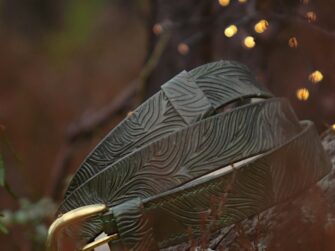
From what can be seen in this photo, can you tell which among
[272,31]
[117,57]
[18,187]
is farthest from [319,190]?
[117,57]

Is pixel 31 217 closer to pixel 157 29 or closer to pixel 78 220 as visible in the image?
pixel 157 29

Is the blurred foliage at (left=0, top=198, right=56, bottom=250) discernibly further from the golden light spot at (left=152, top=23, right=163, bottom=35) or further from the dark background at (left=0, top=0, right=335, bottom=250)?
the golden light spot at (left=152, top=23, right=163, bottom=35)

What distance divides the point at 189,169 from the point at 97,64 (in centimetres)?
454

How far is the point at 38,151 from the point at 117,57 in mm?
1610

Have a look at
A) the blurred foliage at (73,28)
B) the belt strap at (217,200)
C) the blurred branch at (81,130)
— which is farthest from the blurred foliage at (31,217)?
the blurred foliage at (73,28)

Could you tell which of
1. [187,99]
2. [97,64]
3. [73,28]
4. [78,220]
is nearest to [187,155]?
[187,99]

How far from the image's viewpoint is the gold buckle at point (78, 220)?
5.10 feet

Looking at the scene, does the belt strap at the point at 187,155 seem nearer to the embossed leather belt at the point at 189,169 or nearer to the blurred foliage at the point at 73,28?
the embossed leather belt at the point at 189,169

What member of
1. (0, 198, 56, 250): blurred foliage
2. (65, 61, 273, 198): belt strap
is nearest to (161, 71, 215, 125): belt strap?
(65, 61, 273, 198): belt strap

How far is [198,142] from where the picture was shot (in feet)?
5.28

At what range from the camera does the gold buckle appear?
5.10 ft

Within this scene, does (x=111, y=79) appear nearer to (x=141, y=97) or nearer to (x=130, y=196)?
(x=141, y=97)

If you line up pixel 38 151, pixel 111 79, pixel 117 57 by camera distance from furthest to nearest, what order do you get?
1. pixel 117 57
2. pixel 111 79
3. pixel 38 151

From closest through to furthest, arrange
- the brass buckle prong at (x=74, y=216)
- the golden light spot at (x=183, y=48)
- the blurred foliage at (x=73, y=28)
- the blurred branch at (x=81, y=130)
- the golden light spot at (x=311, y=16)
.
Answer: the brass buckle prong at (x=74, y=216), the golden light spot at (x=311, y=16), the golden light spot at (x=183, y=48), the blurred branch at (x=81, y=130), the blurred foliage at (x=73, y=28)
